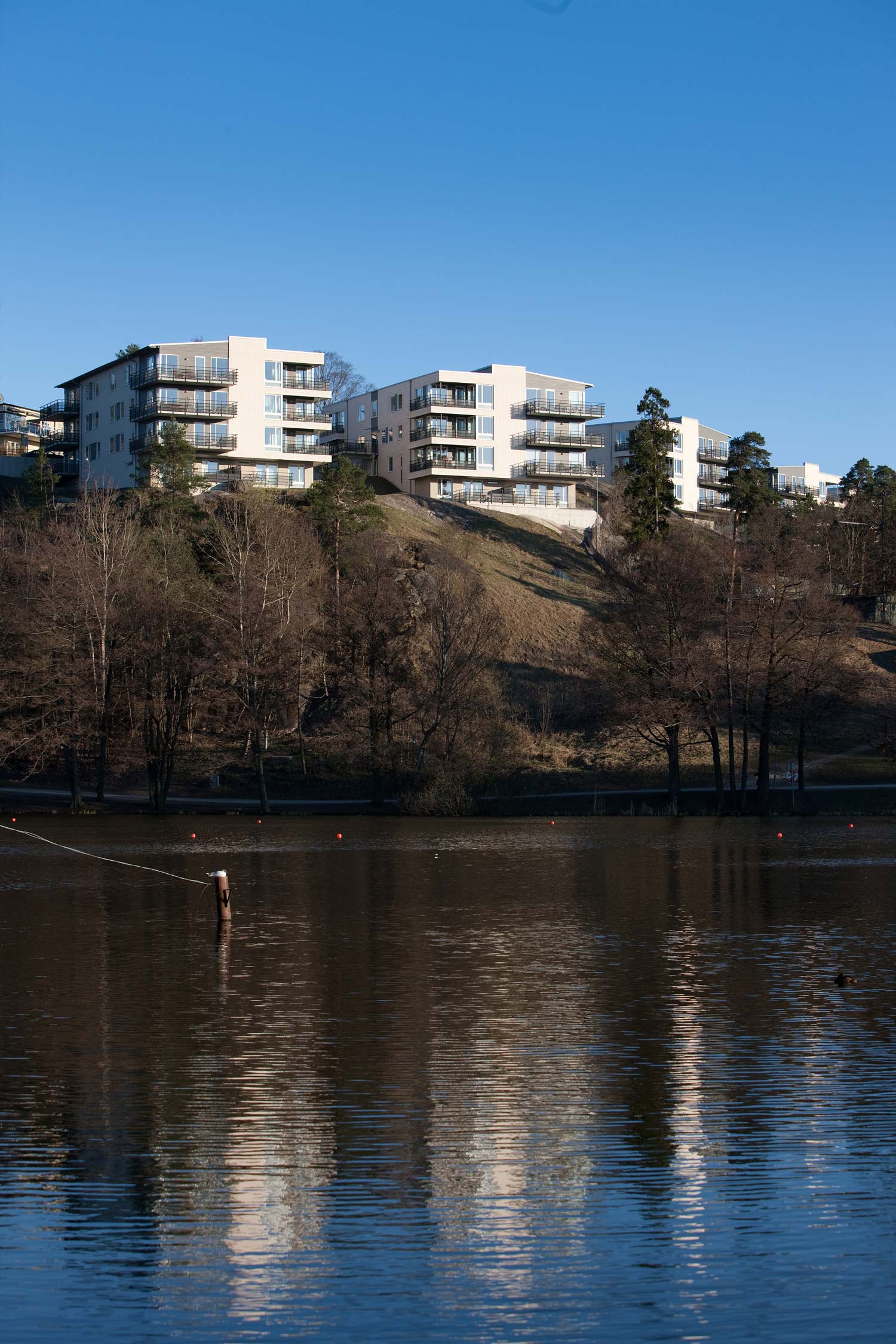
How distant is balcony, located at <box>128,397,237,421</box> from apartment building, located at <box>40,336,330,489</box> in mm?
79

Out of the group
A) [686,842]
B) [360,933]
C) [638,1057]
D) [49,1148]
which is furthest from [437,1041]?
[686,842]

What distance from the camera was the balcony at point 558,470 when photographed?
485 ft

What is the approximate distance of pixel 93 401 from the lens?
139500 millimetres

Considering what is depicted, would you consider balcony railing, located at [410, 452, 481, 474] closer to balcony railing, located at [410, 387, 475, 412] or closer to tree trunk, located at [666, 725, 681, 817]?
balcony railing, located at [410, 387, 475, 412]

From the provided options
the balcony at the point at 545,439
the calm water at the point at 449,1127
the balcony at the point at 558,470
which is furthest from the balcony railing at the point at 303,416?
the calm water at the point at 449,1127

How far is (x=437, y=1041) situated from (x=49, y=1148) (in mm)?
6182

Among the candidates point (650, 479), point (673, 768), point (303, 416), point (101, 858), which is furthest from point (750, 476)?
point (101, 858)

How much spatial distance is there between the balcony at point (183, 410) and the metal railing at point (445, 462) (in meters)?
23.6

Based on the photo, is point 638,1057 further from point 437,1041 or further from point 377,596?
point 377,596

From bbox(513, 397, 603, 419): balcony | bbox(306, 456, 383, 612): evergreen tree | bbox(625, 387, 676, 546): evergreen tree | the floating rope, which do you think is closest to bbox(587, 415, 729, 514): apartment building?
bbox(513, 397, 603, 419): balcony

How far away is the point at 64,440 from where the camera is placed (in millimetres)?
143625

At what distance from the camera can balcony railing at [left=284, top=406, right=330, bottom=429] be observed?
13375cm

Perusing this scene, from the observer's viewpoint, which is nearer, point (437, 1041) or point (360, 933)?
point (437, 1041)

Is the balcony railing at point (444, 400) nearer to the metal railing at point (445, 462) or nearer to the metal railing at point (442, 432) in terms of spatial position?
the metal railing at point (442, 432)
